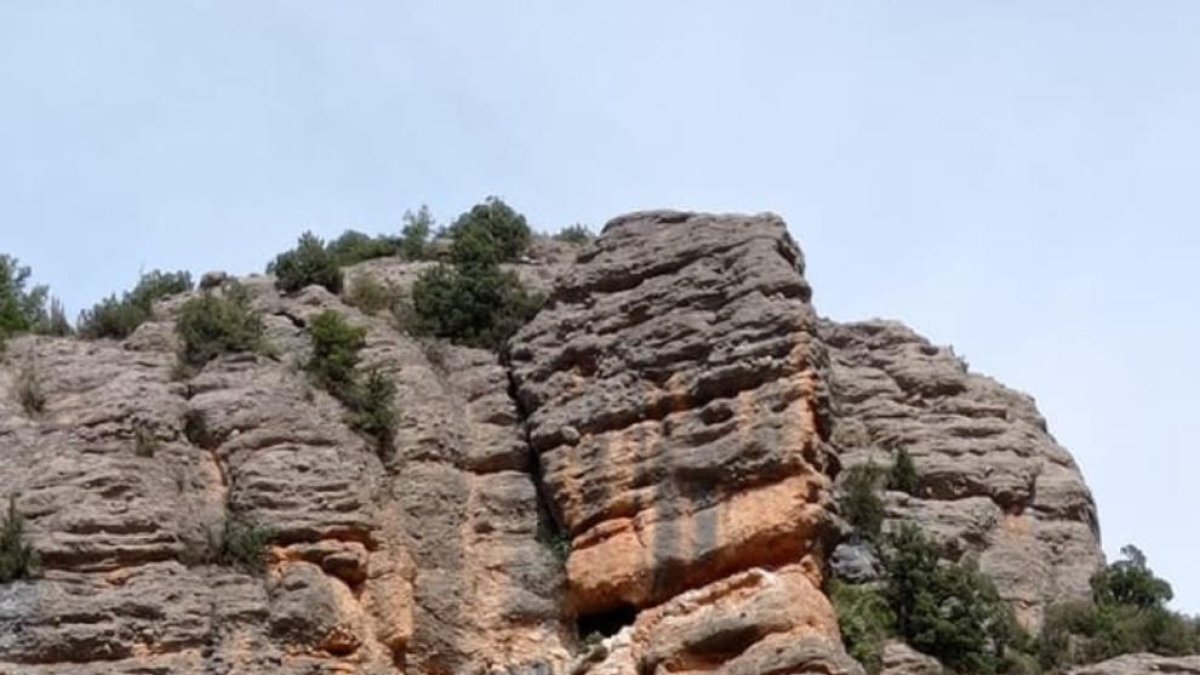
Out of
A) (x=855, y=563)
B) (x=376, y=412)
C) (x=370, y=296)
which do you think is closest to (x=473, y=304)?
(x=370, y=296)

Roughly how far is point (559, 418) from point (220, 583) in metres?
5.98

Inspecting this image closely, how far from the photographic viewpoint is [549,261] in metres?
44.0

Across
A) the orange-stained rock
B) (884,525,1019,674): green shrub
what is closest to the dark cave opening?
the orange-stained rock

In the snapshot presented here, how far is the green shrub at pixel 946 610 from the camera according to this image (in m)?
36.4

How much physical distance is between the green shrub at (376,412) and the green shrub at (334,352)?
0.77 feet

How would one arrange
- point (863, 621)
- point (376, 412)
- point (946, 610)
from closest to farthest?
1. point (863, 621)
2. point (946, 610)
3. point (376, 412)

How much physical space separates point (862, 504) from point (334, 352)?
8000 millimetres

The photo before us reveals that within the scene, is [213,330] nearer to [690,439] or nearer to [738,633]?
[690,439]

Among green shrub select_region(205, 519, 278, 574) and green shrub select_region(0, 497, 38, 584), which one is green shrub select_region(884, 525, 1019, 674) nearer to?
green shrub select_region(205, 519, 278, 574)

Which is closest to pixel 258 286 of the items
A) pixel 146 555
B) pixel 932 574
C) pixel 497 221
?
pixel 497 221

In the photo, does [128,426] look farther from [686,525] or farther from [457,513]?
[686,525]

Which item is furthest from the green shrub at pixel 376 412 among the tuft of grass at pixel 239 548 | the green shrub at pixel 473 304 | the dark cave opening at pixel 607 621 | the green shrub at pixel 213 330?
the dark cave opening at pixel 607 621

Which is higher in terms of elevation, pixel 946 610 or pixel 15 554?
pixel 946 610

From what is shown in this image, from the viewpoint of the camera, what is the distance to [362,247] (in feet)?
147
